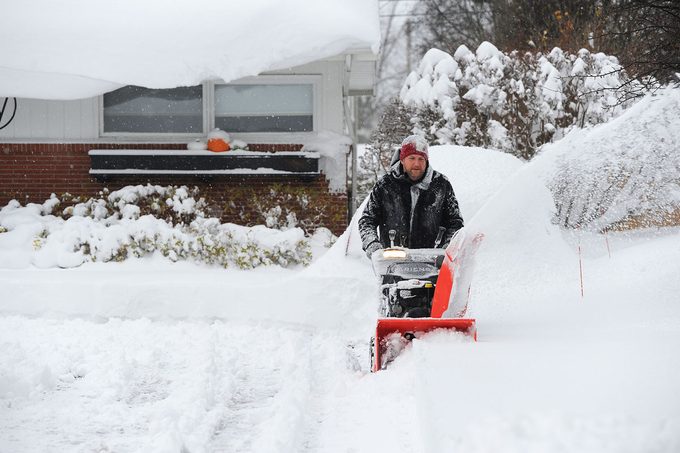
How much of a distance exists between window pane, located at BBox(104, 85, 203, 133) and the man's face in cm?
754

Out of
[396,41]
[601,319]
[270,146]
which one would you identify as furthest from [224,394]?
[396,41]

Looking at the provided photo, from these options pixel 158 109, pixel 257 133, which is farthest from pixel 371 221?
pixel 158 109

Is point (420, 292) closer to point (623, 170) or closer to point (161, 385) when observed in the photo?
point (161, 385)

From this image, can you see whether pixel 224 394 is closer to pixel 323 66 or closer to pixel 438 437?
pixel 438 437

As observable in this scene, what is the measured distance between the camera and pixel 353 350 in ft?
27.6

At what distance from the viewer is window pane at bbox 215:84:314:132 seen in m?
13.8

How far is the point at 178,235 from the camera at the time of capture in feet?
37.0

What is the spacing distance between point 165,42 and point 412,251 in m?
7.65

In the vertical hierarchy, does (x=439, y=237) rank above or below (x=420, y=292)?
above

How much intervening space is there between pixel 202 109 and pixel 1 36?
3068 mm

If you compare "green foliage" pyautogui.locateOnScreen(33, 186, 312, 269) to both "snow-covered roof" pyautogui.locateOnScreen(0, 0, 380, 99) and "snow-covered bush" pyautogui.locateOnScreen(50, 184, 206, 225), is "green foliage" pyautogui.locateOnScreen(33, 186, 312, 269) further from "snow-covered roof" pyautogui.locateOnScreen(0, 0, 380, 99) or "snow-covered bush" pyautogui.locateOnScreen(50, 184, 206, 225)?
"snow-covered roof" pyautogui.locateOnScreen(0, 0, 380, 99)

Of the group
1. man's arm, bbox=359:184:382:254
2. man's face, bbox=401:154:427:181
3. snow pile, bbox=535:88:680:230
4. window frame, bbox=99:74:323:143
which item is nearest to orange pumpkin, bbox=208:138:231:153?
window frame, bbox=99:74:323:143

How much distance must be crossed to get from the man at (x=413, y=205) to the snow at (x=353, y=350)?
30cm

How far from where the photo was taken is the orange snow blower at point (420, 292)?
589 centimetres
